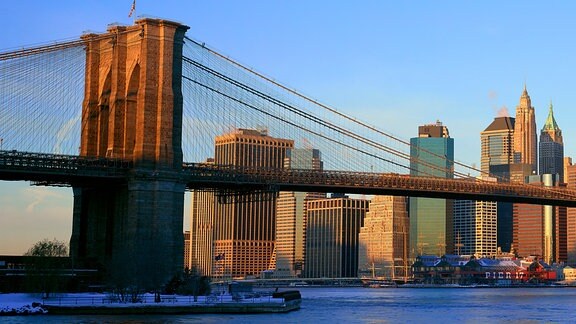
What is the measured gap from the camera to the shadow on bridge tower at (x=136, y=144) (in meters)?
Result: 72.5

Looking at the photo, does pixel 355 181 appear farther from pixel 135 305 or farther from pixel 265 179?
pixel 135 305

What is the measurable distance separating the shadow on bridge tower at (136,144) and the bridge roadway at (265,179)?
1.13 m

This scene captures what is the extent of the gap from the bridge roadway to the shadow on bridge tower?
1.13 m

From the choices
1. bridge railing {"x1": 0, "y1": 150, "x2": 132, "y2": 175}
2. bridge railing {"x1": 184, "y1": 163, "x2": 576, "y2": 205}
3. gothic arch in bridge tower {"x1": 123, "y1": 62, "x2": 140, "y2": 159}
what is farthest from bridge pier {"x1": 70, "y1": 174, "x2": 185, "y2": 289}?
bridge railing {"x1": 184, "y1": 163, "x2": 576, "y2": 205}

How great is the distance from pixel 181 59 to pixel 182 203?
9839mm

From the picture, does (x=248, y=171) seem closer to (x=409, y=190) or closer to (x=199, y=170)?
(x=199, y=170)

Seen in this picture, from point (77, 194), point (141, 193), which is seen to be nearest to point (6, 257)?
point (77, 194)

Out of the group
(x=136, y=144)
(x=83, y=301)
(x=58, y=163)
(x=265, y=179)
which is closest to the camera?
(x=83, y=301)

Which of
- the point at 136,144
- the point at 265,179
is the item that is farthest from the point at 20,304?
the point at 265,179

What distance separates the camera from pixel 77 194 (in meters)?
78.6

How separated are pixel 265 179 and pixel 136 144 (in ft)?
38.7

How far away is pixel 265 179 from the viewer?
81.9m

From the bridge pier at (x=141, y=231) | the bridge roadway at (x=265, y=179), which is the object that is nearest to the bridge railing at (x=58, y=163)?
the bridge roadway at (x=265, y=179)

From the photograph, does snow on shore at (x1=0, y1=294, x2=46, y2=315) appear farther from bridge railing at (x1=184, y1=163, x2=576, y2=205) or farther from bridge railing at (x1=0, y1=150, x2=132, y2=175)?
bridge railing at (x1=184, y1=163, x2=576, y2=205)
